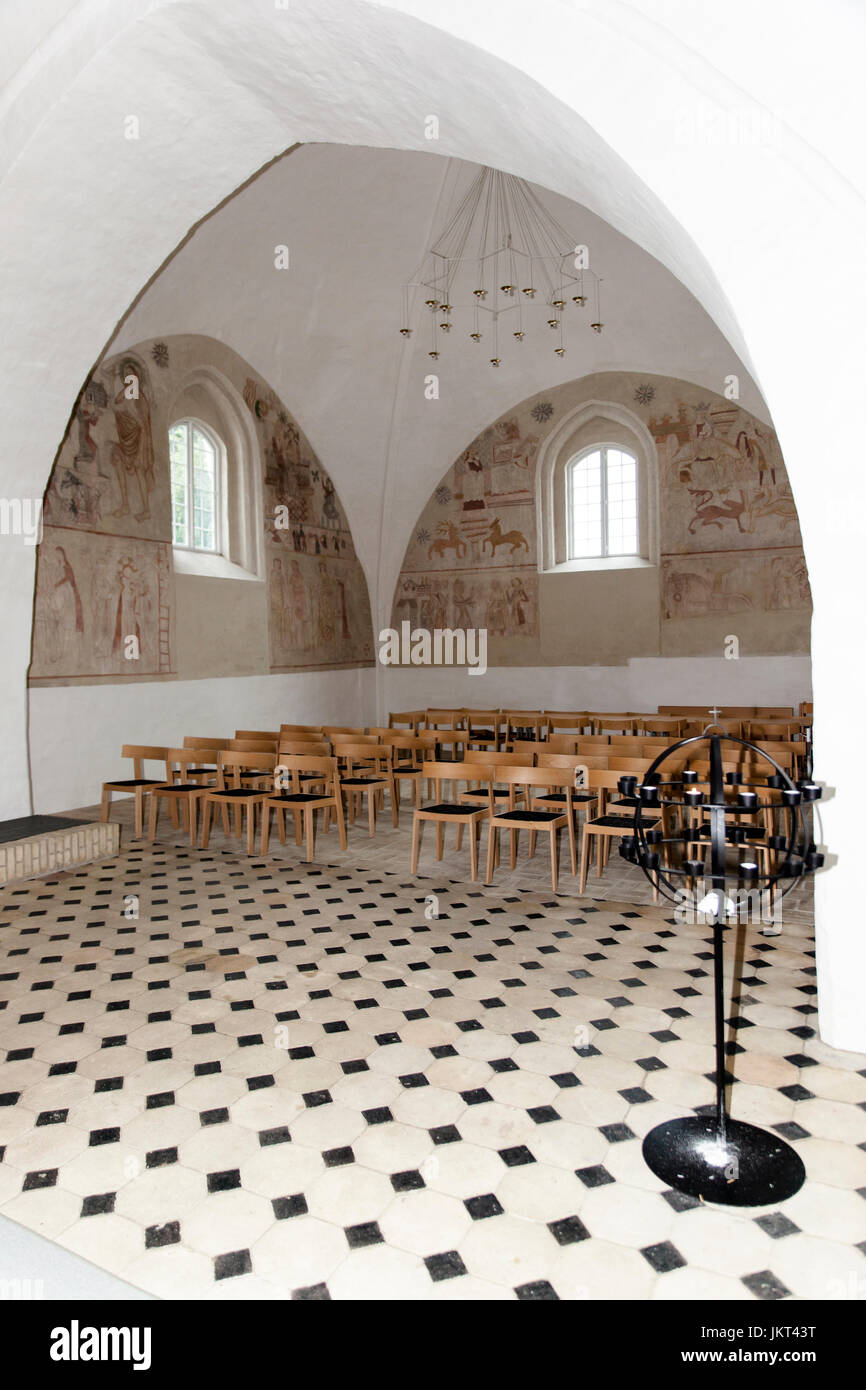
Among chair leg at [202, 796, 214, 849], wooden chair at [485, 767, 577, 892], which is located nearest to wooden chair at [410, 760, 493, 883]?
wooden chair at [485, 767, 577, 892]

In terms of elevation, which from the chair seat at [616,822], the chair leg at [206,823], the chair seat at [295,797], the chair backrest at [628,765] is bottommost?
the chair leg at [206,823]

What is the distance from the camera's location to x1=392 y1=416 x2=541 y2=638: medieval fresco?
18047mm

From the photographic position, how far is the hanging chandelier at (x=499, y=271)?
511 inches

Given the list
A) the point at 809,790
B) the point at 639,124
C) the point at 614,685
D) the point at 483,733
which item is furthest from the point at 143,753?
the point at 614,685

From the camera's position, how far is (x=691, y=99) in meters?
4.56

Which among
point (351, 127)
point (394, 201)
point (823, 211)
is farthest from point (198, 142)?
point (823, 211)

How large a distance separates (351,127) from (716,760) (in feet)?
21.9

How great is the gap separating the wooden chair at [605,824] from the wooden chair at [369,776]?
8.40ft

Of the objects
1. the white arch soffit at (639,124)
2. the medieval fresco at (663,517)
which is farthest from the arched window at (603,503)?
the white arch soffit at (639,124)

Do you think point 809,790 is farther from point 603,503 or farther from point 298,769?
point 603,503

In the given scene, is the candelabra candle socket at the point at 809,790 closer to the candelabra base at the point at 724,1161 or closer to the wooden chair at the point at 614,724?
the candelabra base at the point at 724,1161

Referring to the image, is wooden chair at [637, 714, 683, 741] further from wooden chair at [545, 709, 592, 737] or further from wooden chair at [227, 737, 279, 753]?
wooden chair at [227, 737, 279, 753]

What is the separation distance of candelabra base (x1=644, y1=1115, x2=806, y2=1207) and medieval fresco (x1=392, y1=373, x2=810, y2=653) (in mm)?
13746

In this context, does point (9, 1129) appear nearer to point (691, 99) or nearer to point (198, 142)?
point (691, 99)
